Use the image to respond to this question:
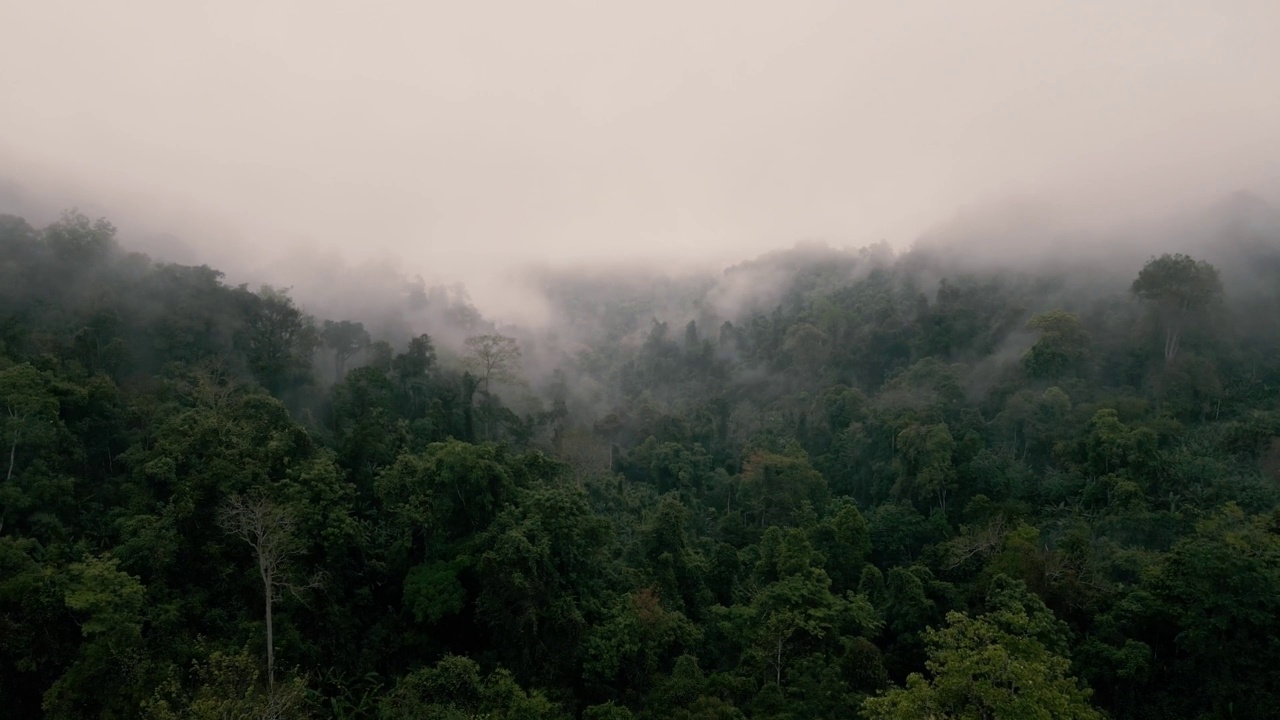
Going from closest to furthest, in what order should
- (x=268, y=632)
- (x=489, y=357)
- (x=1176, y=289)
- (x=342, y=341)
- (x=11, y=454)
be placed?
(x=268, y=632), (x=11, y=454), (x=1176, y=289), (x=489, y=357), (x=342, y=341)

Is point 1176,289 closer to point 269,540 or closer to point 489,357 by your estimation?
point 489,357

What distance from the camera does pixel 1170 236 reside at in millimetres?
53469

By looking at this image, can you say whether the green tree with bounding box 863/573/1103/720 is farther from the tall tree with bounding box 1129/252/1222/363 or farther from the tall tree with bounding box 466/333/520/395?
the tall tree with bounding box 1129/252/1222/363

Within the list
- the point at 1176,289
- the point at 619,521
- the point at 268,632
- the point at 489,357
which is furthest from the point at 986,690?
the point at 1176,289

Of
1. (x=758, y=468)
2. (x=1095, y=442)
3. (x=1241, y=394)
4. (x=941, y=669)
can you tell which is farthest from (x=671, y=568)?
(x=1241, y=394)

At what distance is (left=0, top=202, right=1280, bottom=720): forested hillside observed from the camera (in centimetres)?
1991

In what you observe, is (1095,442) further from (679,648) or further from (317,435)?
(317,435)

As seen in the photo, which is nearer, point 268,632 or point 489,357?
point 268,632

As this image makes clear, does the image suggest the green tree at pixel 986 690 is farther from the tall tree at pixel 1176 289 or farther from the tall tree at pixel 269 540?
the tall tree at pixel 1176 289

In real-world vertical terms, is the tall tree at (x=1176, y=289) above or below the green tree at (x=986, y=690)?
above

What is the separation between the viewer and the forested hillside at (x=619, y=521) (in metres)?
19.9

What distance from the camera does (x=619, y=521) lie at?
132 ft

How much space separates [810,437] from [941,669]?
37432 mm

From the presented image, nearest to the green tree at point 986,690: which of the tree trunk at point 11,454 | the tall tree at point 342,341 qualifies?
the tree trunk at point 11,454
